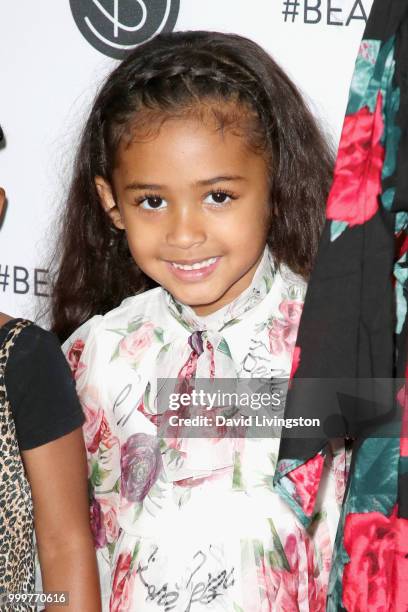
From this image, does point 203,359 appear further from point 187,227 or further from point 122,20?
point 122,20

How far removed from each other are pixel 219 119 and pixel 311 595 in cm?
61

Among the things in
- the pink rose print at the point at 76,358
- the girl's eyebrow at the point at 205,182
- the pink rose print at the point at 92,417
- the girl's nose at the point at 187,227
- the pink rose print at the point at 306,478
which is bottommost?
the pink rose print at the point at 306,478

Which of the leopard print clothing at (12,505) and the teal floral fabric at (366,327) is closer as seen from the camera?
the teal floral fabric at (366,327)

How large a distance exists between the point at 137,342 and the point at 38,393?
0.20m

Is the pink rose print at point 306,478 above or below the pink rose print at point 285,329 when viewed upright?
below

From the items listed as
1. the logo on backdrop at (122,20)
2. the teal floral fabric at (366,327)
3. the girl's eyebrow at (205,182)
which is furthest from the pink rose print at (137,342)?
the logo on backdrop at (122,20)

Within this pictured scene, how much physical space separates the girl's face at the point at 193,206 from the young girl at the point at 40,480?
0.61ft

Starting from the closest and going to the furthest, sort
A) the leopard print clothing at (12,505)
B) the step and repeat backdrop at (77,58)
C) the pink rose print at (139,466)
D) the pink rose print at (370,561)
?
the pink rose print at (370,561) → the leopard print clothing at (12,505) → the pink rose print at (139,466) → the step and repeat backdrop at (77,58)

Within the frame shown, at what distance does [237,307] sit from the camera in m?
1.37

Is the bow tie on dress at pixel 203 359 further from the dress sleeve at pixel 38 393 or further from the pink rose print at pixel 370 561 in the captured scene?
the pink rose print at pixel 370 561

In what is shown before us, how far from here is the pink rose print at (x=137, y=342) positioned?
139 cm

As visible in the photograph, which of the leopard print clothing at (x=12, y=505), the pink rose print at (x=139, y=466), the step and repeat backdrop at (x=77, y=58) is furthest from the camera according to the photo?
the step and repeat backdrop at (x=77, y=58)

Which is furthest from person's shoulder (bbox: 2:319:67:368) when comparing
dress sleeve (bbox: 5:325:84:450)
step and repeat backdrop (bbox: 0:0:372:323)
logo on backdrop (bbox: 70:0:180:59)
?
logo on backdrop (bbox: 70:0:180:59)

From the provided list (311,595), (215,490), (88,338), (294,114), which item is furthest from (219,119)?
(311,595)
